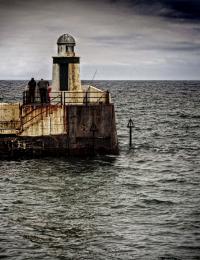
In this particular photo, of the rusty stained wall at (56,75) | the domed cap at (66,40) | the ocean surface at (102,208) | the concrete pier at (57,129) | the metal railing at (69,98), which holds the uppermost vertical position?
the domed cap at (66,40)

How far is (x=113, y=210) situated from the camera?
17.3 meters

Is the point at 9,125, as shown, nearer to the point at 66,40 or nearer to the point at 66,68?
the point at 66,68

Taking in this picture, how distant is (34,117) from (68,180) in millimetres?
4713

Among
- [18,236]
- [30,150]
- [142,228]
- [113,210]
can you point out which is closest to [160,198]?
[113,210]

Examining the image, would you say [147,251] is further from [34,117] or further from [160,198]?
→ [34,117]

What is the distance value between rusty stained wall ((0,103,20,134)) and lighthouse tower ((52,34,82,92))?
12.8ft

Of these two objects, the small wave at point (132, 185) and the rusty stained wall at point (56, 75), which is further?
the rusty stained wall at point (56, 75)

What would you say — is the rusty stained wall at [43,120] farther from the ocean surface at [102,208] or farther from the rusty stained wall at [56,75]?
the rusty stained wall at [56,75]

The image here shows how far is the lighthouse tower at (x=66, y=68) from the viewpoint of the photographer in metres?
28.0

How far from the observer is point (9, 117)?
25547 millimetres

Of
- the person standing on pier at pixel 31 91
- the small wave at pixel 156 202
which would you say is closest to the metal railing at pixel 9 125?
the person standing on pier at pixel 31 91

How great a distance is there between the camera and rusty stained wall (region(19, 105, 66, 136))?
976 inches

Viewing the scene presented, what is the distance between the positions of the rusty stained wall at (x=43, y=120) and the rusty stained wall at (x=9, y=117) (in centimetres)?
63

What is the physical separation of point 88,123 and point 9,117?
4.18 meters
